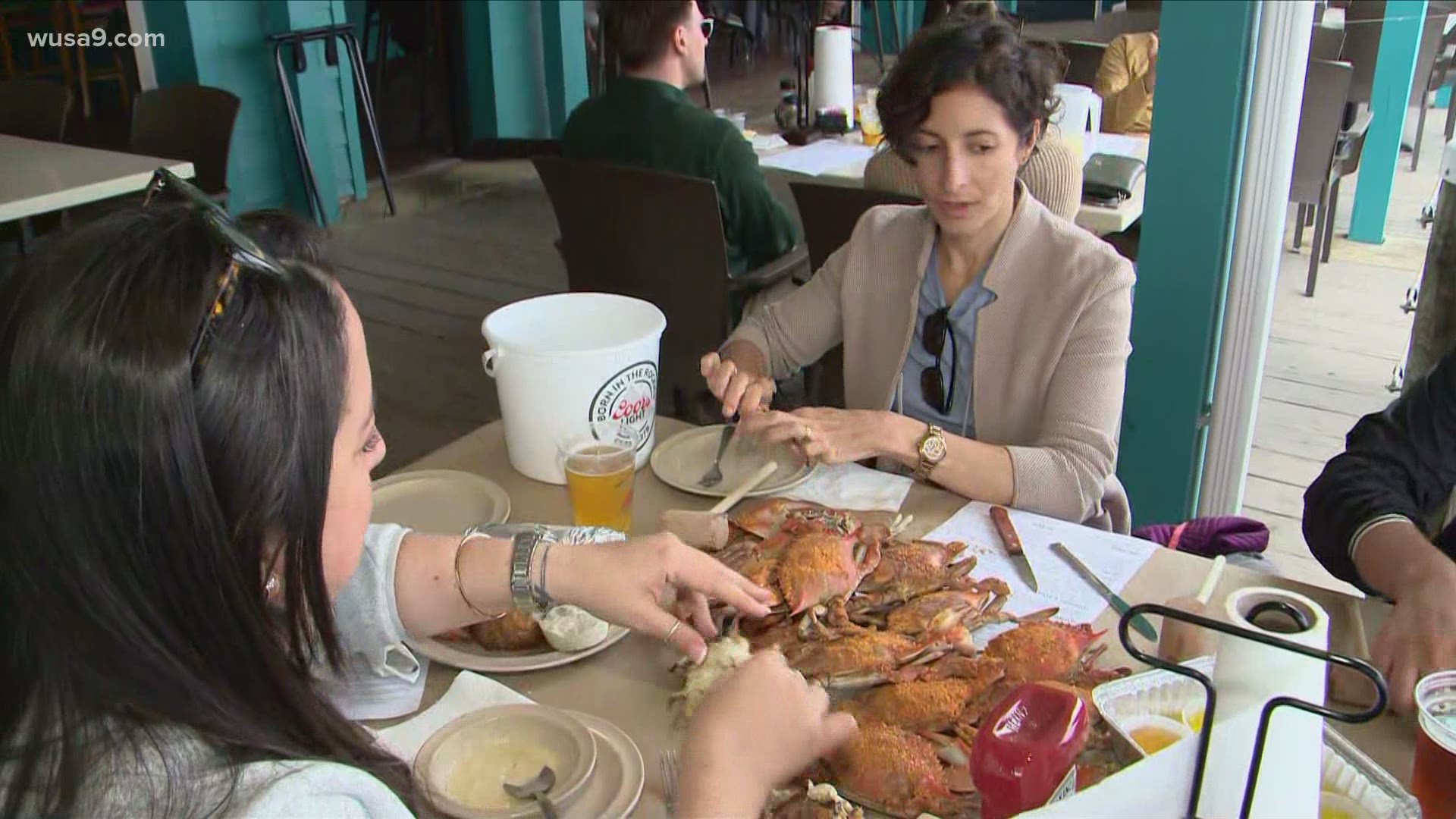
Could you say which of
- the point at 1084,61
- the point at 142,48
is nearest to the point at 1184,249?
the point at 1084,61

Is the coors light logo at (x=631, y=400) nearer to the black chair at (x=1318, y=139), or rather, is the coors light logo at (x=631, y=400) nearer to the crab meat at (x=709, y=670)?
the crab meat at (x=709, y=670)

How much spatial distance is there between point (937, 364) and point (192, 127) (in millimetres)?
3294

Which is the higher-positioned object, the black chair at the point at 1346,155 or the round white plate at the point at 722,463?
the black chair at the point at 1346,155

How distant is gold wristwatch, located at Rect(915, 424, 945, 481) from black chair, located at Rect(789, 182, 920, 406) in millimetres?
836

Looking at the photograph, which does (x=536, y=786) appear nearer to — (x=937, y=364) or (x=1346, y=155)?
(x=937, y=364)

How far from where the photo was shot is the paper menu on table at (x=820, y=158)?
3.24 m

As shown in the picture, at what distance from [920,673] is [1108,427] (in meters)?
0.71

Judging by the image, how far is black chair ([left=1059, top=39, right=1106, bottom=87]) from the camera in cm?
421

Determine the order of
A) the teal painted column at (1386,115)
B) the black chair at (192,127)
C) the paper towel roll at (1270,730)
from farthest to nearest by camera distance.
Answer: the black chair at (192,127)
the teal painted column at (1386,115)
the paper towel roll at (1270,730)

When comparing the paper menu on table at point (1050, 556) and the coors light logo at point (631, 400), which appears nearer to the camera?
the paper menu on table at point (1050, 556)

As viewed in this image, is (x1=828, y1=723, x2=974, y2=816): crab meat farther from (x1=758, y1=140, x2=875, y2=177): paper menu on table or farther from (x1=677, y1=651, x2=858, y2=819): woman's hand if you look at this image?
(x1=758, y1=140, x2=875, y2=177): paper menu on table

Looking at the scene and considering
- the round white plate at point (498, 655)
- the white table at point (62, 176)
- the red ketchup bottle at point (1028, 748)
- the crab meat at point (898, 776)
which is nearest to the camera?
the red ketchup bottle at point (1028, 748)

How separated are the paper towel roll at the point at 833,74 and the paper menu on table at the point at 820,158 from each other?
234 mm

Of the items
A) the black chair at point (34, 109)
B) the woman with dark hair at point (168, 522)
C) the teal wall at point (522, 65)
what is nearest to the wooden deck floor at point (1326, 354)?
the woman with dark hair at point (168, 522)
